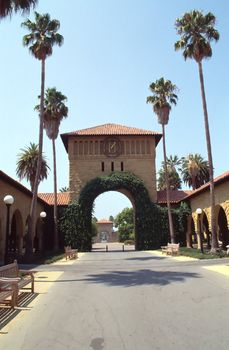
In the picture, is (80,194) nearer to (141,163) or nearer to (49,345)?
(141,163)

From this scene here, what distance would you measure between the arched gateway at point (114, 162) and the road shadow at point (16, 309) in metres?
28.0

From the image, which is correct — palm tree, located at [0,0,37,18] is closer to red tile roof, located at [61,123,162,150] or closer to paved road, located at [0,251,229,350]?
paved road, located at [0,251,229,350]

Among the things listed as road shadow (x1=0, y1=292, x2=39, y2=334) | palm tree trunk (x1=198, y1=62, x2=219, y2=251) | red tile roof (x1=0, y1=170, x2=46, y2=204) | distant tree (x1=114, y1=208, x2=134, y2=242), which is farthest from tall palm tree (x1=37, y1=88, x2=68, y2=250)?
distant tree (x1=114, y1=208, x2=134, y2=242)

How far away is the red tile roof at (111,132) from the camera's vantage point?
39906mm

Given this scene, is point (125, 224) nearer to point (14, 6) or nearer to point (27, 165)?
point (27, 165)

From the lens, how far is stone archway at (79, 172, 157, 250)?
1464 inches

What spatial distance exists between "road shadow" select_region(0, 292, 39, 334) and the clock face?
30.0 meters

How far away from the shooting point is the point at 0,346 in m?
5.72

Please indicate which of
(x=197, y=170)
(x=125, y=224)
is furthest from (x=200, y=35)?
(x=125, y=224)

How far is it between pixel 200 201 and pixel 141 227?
22.2 ft

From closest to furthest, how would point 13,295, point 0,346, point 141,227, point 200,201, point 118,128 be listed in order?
point 0,346
point 13,295
point 200,201
point 141,227
point 118,128

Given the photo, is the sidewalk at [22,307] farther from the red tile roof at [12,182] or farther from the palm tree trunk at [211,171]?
the palm tree trunk at [211,171]

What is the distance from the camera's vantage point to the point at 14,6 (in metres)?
15.7

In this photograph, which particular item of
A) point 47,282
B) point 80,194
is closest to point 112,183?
point 80,194
